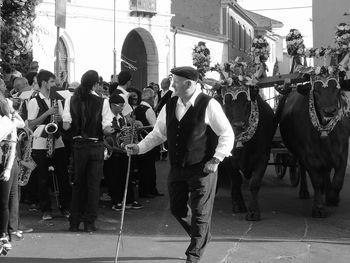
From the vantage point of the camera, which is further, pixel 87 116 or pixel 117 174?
pixel 117 174

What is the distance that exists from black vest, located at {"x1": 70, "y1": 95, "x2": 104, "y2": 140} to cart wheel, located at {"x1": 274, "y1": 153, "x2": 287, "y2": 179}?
5.46 m

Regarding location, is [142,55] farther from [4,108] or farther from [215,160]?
[215,160]

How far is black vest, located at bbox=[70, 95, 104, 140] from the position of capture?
306 inches

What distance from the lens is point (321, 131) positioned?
29.0ft

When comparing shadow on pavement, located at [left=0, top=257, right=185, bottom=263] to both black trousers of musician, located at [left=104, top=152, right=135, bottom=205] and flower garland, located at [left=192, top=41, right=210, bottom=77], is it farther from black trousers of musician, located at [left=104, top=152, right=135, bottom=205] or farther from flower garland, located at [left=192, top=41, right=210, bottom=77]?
flower garland, located at [left=192, top=41, right=210, bottom=77]

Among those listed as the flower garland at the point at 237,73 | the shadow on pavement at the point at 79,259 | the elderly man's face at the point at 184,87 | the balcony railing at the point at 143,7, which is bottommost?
the shadow on pavement at the point at 79,259

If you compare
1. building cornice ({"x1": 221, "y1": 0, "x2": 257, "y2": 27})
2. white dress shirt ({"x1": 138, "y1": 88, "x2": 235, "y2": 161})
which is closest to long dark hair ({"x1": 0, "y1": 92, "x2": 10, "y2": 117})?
white dress shirt ({"x1": 138, "y1": 88, "x2": 235, "y2": 161})

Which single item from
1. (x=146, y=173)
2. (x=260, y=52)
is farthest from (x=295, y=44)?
(x=146, y=173)

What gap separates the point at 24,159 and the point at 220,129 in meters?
2.99

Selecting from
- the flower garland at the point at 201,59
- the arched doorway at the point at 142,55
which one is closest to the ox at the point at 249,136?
the flower garland at the point at 201,59

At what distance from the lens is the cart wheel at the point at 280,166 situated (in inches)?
497

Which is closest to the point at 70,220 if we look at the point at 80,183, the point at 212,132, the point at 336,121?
the point at 80,183

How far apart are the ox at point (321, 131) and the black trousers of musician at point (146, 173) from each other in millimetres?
2631

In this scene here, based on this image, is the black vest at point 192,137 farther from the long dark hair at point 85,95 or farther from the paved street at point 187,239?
the long dark hair at point 85,95
